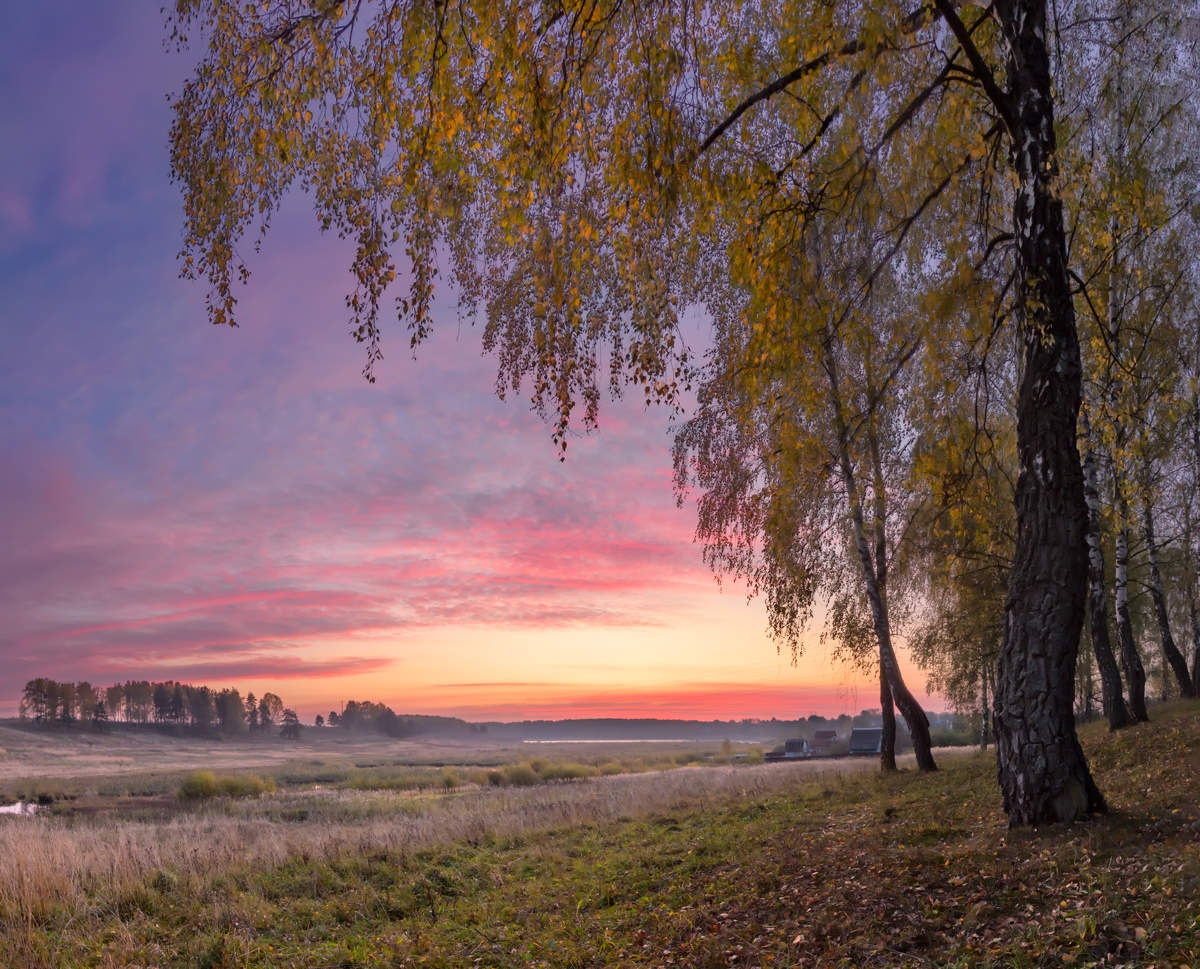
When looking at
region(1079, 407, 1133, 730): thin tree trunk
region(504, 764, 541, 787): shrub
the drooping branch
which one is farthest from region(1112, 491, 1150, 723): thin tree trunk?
region(504, 764, 541, 787): shrub

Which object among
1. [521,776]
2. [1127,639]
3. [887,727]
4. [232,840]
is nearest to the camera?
[232,840]

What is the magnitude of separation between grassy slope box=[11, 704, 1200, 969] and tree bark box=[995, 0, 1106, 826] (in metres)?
0.55

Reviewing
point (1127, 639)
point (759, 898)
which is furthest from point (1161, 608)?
point (759, 898)

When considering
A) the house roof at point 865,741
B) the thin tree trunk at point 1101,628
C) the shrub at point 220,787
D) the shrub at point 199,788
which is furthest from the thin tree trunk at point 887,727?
the house roof at point 865,741

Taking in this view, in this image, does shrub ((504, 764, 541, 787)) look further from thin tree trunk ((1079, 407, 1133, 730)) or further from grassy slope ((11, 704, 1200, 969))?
thin tree trunk ((1079, 407, 1133, 730))

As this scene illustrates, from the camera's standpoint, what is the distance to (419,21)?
537 cm

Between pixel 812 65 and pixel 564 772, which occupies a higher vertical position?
pixel 812 65

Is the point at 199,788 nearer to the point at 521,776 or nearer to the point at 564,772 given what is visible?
the point at 521,776

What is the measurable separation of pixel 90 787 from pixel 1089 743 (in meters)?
44.6

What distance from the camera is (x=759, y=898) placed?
6.96 m

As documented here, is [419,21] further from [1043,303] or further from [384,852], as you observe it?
[384,852]

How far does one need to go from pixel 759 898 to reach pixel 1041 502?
4.58 metres

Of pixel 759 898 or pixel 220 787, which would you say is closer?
pixel 759 898

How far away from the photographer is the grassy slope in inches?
194
